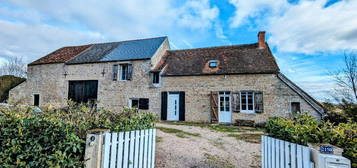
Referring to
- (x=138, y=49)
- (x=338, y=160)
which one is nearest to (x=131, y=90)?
(x=138, y=49)

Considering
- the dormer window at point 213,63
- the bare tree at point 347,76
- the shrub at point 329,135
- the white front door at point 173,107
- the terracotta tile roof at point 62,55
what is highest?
A: the terracotta tile roof at point 62,55

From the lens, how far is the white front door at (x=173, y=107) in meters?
14.4

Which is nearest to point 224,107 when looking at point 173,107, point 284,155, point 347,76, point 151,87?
point 173,107

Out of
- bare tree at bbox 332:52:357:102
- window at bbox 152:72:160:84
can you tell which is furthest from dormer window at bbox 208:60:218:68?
bare tree at bbox 332:52:357:102

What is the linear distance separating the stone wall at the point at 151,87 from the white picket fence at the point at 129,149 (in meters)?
10.5

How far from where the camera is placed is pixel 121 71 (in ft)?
53.9

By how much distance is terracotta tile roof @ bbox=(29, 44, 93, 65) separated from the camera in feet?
61.5

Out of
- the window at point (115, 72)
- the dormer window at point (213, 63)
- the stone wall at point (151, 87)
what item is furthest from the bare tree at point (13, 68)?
the dormer window at point (213, 63)

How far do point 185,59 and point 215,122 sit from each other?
6.32 meters

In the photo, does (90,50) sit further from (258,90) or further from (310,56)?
(310,56)

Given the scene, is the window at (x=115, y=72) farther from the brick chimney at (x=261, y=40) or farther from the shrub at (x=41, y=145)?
the shrub at (x=41, y=145)

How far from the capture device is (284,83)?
12.1 m

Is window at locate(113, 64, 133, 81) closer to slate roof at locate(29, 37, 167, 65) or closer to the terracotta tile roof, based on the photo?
slate roof at locate(29, 37, 167, 65)

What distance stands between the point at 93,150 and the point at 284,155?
2.74 m
